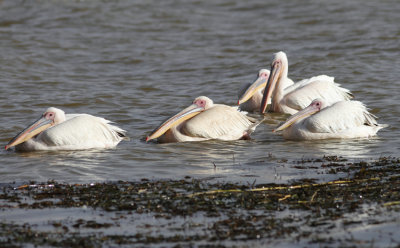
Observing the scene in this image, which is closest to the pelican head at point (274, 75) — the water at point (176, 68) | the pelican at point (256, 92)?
the pelican at point (256, 92)

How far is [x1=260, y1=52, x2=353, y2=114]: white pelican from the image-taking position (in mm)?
9828

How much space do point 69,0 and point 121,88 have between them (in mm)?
8851

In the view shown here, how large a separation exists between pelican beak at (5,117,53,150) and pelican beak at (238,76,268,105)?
3053 millimetres

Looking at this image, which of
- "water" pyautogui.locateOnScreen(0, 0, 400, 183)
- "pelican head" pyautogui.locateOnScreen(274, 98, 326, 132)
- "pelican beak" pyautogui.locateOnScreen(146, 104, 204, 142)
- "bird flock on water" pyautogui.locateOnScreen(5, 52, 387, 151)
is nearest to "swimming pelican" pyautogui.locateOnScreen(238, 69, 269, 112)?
"water" pyautogui.locateOnScreen(0, 0, 400, 183)

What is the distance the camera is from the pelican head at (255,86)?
10.1m

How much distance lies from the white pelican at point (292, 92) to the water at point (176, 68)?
0.58 metres

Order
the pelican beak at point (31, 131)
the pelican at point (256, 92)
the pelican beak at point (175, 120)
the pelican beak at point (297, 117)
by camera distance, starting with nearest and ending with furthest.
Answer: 1. the pelican beak at point (31, 131)
2. the pelican beak at point (175, 120)
3. the pelican beak at point (297, 117)
4. the pelican at point (256, 92)

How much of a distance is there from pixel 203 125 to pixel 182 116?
10.8 inches

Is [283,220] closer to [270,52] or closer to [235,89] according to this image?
[235,89]

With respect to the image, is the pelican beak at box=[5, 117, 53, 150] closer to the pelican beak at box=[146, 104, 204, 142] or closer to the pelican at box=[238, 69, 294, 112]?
the pelican beak at box=[146, 104, 204, 142]

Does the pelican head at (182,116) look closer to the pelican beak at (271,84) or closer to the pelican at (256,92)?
the pelican beak at (271,84)

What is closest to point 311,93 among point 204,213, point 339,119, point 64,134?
point 339,119

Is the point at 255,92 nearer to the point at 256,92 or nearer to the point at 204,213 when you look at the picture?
the point at 256,92

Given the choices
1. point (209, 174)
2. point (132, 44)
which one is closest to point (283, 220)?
point (209, 174)
